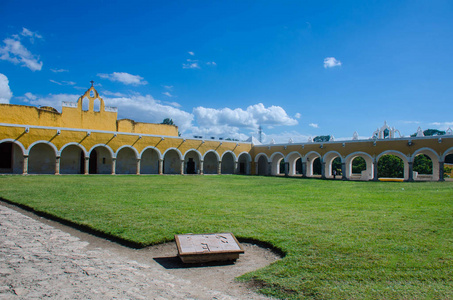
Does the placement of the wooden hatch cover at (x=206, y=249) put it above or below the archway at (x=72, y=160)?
below

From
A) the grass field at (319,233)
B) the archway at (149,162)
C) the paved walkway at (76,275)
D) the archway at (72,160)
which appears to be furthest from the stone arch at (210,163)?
the paved walkway at (76,275)

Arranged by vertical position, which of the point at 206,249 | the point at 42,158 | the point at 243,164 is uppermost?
the point at 42,158

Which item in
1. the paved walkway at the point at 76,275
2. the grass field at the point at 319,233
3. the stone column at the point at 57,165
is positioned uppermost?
the stone column at the point at 57,165

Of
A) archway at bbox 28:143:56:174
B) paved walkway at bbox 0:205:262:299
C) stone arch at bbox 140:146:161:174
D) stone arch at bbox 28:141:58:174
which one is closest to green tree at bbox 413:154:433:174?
stone arch at bbox 140:146:161:174

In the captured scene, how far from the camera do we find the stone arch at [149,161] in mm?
28406

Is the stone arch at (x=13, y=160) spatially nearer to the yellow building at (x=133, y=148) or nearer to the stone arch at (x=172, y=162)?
the yellow building at (x=133, y=148)

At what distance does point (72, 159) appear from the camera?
24562 millimetres

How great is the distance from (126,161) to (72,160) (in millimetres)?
4203

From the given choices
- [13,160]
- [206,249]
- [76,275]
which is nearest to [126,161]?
[13,160]

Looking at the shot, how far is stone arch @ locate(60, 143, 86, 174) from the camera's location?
79.5ft

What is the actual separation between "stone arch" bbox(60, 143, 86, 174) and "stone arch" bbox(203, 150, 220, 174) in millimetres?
11437

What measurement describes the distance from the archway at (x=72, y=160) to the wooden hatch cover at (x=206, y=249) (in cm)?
2267

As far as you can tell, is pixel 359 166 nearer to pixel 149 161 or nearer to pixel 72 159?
pixel 149 161

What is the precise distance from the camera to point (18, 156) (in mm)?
22156
